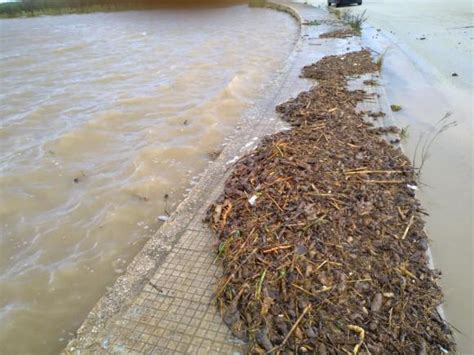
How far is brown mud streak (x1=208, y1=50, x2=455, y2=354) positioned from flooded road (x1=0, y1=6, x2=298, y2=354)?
4.39 feet

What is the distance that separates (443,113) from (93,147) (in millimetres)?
6256

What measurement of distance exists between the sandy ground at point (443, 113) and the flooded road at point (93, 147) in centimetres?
302

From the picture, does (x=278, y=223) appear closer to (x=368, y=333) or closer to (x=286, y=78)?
(x=368, y=333)

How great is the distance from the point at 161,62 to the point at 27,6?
53.2 feet

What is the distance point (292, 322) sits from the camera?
2787 millimetres

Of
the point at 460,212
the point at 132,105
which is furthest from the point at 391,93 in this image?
the point at 132,105

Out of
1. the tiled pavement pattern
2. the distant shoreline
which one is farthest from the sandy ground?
the distant shoreline

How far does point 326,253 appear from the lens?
129 inches

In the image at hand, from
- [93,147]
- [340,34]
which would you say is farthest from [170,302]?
[340,34]

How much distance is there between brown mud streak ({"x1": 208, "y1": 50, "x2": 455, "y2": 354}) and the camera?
2.75 m

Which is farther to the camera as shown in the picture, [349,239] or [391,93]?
[391,93]

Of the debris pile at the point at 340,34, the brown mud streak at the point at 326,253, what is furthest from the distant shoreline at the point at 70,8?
the brown mud streak at the point at 326,253

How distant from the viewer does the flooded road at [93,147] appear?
152 inches

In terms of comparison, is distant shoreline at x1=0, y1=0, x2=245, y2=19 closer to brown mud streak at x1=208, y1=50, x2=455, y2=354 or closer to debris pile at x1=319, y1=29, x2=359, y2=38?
debris pile at x1=319, y1=29, x2=359, y2=38
